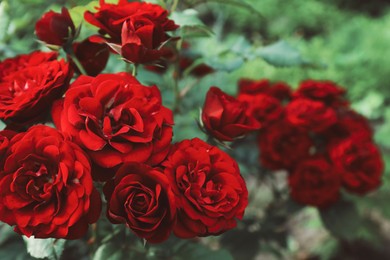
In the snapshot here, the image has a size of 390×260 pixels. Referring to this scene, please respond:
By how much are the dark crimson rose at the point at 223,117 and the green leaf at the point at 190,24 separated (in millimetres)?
144

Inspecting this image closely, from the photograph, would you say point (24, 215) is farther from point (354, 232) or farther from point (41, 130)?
point (354, 232)

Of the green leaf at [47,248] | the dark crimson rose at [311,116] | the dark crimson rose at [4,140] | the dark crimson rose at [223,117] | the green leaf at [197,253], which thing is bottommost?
A: the green leaf at [197,253]

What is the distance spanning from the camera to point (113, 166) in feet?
1.95

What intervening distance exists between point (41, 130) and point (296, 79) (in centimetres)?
237

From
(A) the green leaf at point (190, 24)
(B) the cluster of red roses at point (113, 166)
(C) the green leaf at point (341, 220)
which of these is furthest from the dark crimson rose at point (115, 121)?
(C) the green leaf at point (341, 220)

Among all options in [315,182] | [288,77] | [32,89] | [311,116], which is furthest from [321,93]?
[288,77]

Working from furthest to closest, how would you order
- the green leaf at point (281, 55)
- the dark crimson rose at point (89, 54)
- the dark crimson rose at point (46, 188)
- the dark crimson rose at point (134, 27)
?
the green leaf at point (281, 55)
the dark crimson rose at point (89, 54)
the dark crimson rose at point (134, 27)
the dark crimson rose at point (46, 188)

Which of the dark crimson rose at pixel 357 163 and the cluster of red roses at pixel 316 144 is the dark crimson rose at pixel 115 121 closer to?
the cluster of red roses at pixel 316 144

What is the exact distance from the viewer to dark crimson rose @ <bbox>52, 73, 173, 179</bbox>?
0.58 m

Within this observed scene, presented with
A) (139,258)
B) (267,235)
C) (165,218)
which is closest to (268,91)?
(267,235)

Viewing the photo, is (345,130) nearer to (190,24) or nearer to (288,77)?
(190,24)

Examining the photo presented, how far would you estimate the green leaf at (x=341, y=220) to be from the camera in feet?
3.80

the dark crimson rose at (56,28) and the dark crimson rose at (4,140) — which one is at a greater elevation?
the dark crimson rose at (56,28)

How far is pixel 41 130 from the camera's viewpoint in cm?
59
